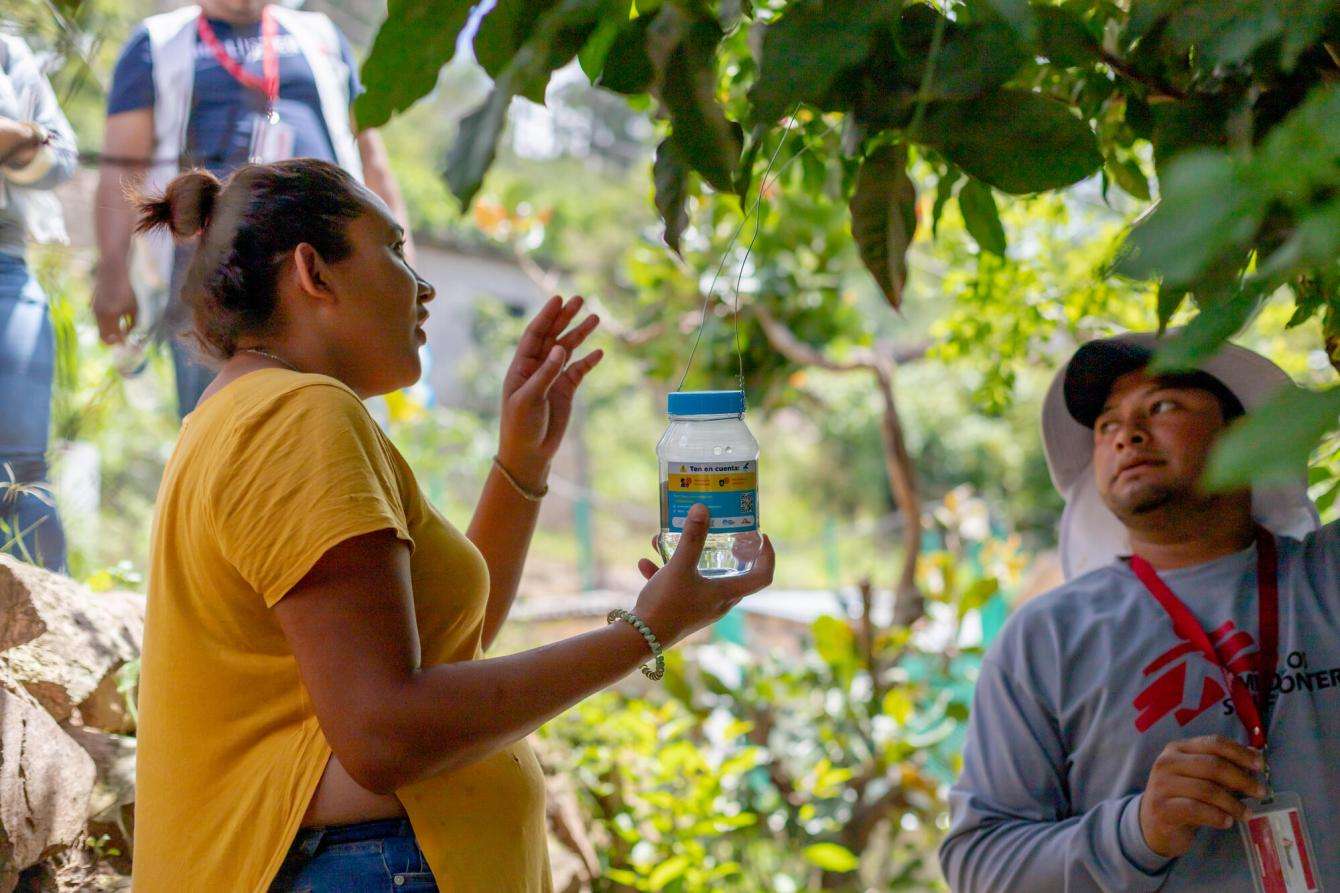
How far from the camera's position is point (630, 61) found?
0.93 metres

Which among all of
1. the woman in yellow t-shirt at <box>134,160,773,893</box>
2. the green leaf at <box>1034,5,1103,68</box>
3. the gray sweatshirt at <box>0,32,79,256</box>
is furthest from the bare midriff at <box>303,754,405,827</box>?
the gray sweatshirt at <box>0,32,79,256</box>

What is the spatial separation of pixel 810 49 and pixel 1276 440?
406mm

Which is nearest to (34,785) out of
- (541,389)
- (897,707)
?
(541,389)

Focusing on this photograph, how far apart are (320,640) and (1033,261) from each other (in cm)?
209

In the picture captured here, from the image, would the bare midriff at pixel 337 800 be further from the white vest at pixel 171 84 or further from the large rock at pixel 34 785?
the white vest at pixel 171 84

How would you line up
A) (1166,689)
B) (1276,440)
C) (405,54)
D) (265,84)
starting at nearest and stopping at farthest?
(1276,440) → (405,54) → (1166,689) → (265,84)

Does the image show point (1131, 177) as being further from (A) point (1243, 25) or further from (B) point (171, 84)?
(B) point (171, 84)

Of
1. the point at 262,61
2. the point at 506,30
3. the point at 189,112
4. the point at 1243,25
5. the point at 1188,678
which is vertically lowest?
the point at 1188,678

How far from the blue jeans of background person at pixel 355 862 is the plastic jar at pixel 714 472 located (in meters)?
0.43

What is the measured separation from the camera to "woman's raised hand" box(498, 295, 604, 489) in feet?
5.27

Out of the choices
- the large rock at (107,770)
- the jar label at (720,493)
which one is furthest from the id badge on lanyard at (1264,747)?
the large rock at (107,770)

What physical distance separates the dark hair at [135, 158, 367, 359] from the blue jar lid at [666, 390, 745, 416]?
41cm

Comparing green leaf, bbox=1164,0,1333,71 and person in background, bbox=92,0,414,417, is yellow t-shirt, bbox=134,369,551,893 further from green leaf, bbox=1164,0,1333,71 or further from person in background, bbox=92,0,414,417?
person in background, bbox=92,0,414,417

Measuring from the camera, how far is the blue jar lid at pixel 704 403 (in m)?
1.41
